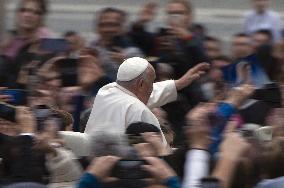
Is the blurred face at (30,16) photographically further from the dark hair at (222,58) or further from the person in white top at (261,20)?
the person in white top at (261,20)

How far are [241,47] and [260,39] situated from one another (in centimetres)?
27

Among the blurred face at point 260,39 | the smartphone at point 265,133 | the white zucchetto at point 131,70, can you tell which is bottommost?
the smartphone at point 265,133

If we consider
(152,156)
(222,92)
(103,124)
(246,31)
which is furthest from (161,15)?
(152,156)

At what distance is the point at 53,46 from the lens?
391 inches

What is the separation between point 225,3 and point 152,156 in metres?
11.7

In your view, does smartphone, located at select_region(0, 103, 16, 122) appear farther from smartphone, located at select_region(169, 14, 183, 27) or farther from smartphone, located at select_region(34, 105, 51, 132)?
smartphone, located at select_region(169, 14, 183, 27)

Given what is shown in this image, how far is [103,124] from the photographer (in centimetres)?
798

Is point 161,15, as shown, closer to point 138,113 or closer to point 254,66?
point 254,66

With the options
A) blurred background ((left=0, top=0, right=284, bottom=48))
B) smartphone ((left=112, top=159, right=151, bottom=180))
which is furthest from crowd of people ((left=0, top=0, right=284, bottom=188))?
blurred background ((left=0, top=0, right=284, bottom=48))

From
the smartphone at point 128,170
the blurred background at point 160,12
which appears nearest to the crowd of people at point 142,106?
the smartphone at point 128,170

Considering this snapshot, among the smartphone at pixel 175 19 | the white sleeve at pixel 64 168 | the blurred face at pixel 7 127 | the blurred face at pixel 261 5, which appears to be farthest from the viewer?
the blurred face at pixel 261 5

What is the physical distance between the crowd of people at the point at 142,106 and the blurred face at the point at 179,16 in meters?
0.01

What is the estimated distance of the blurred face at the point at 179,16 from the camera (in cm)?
1035

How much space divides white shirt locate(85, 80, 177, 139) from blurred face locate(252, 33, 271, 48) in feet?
9.34
